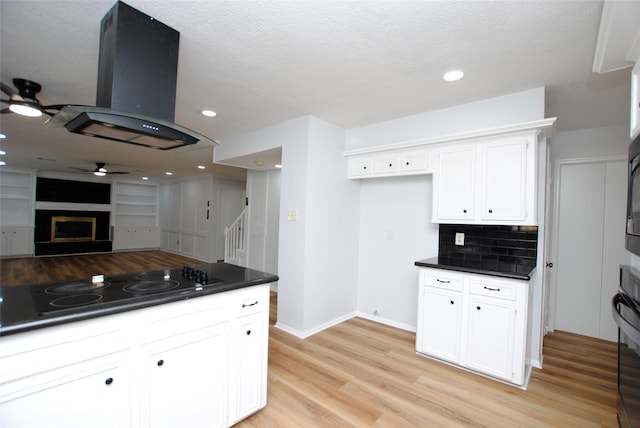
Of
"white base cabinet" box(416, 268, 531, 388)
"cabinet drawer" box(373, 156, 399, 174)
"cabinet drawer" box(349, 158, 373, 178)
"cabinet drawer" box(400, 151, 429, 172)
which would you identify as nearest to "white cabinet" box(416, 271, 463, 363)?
"white base cabinet" box(416, 268, 531, 388)

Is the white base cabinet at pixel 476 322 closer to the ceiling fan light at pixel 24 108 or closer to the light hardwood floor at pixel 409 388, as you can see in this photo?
the light hardwood floor at pixel 409 388

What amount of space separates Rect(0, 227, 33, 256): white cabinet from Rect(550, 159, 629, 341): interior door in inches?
455

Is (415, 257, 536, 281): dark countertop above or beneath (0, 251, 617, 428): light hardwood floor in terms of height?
above

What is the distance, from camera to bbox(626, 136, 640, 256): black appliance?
1396mm

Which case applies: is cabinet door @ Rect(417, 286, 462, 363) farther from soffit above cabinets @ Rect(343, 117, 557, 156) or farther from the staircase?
the staircase

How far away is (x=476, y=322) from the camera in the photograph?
2.50 metres

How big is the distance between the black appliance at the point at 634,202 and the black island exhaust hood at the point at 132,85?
2.40 metres

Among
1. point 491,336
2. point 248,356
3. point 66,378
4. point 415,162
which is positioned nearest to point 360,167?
point 415,162

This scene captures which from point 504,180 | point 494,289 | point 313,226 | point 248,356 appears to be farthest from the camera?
point 313,226

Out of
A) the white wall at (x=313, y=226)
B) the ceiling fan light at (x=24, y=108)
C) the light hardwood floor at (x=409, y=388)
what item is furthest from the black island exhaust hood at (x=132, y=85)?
the light hardwood floor at (x=409, y=388)

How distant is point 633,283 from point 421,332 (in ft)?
5.77

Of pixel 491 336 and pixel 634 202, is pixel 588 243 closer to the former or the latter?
pixel 491 336

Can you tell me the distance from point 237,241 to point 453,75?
192 inches

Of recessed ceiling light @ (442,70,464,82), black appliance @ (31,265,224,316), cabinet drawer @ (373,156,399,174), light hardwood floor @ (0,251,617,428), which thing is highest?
recessed ceiling light @ (442,70,464,82)
